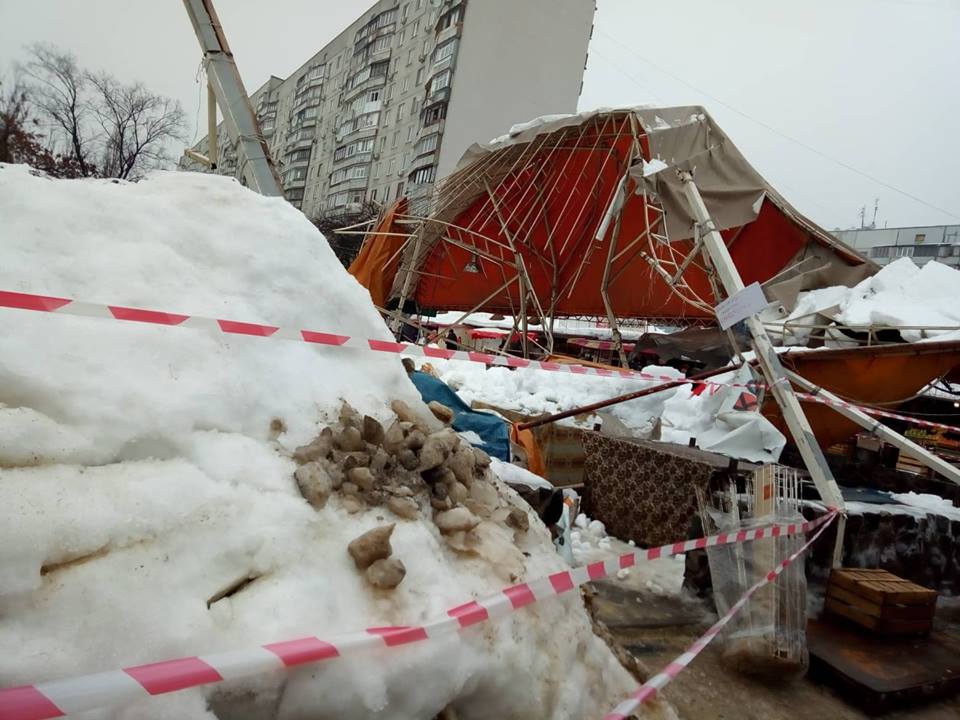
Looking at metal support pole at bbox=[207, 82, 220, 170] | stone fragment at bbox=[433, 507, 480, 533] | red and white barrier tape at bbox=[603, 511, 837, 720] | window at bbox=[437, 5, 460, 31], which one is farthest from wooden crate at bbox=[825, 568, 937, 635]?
window at bbox=[437, 5, 460, 31]

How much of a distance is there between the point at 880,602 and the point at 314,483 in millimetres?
3484

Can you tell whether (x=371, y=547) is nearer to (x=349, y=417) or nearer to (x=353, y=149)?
(x=349, y=417)

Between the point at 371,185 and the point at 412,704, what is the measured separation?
4272cm

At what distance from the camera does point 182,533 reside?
4.97 feet

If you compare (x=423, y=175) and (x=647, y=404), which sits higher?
(x=423, y=175)

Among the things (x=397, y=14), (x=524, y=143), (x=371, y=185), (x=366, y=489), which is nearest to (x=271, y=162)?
(x=524, y=143)

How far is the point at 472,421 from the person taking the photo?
4496 mm

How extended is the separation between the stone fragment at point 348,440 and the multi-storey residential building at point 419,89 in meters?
35.1

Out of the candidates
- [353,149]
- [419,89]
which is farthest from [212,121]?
[353,149]

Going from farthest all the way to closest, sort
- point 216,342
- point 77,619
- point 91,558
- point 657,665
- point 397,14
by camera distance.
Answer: point 397,14 < point 657,665 < point 216,342 < point 91,558 < point 77,619

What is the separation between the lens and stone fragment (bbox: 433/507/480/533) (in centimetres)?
203

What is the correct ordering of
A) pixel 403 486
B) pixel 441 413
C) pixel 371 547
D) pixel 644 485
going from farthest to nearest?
pixel 644 485 < pixel 441 413 < pixel 403 486 < pixel 371 547

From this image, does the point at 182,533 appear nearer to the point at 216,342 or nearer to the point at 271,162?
the point at 216,342

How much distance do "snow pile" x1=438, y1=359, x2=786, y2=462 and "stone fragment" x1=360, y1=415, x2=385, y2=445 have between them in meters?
3.74
